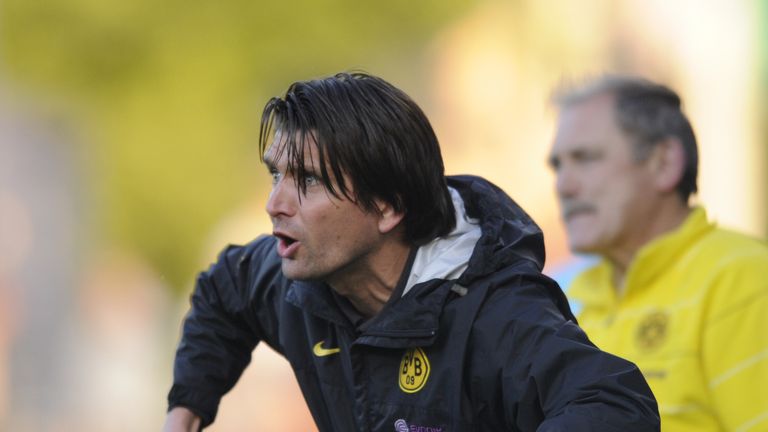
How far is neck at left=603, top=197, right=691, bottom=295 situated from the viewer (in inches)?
189

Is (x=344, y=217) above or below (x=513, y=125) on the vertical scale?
above

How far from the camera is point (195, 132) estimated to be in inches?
370

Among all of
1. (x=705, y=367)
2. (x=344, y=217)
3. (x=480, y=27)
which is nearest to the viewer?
(x=344, y=217)

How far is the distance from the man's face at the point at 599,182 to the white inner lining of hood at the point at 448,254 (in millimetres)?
1613

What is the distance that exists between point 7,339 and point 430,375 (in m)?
6.79

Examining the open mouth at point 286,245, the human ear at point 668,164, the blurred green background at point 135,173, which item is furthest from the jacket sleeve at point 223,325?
the blurred green background at point 135,173

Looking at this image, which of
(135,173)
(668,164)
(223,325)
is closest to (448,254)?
(223,325)

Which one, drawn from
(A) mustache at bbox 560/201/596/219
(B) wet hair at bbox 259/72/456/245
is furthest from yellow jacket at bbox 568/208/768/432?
(B) wet hair at bbox 259/72/456/245

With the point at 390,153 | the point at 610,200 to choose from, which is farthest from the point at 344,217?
the point at 610,200

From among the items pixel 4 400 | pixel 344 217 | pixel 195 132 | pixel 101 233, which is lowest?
pixel 4 400

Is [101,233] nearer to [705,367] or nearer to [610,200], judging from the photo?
[610,200]

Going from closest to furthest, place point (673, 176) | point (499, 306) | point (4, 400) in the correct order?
point (499, 306) → point (673, 176) → point (4, 400)

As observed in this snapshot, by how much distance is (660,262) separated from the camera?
456 cm

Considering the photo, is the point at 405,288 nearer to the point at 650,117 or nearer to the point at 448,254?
the point at 448,254
